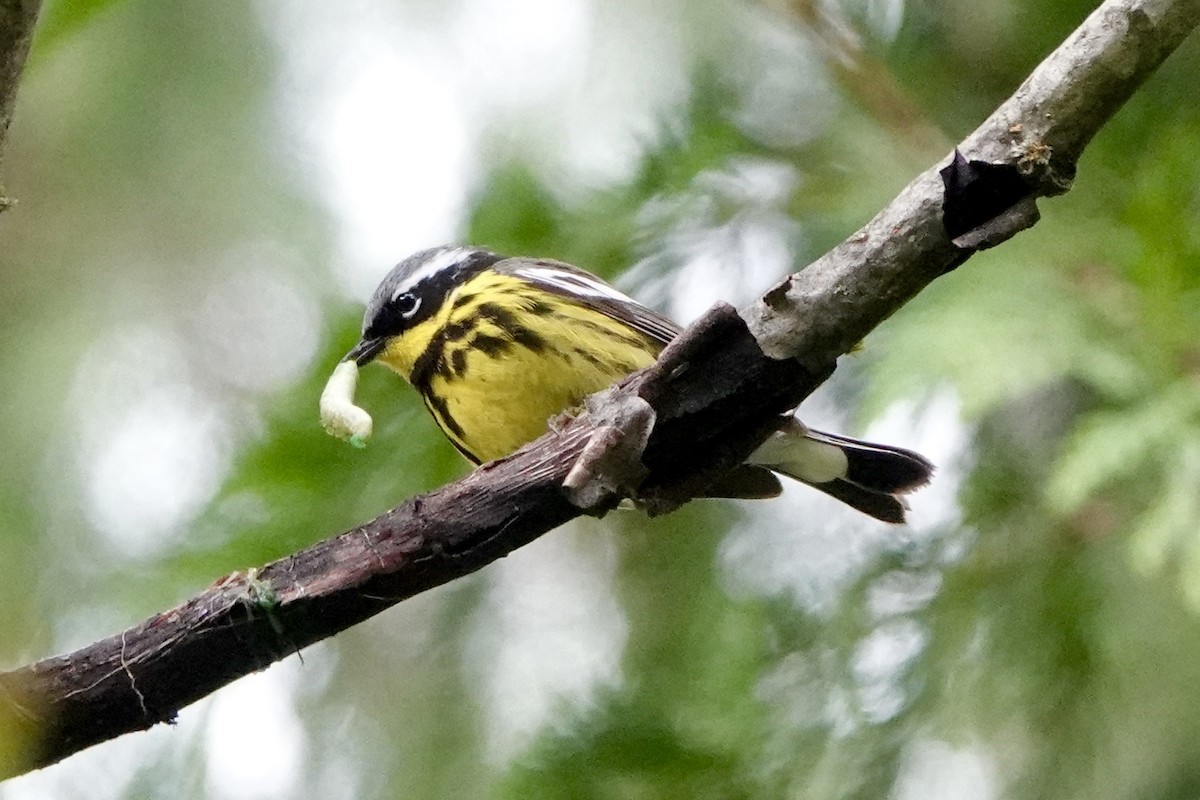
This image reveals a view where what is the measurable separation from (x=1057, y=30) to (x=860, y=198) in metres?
0.47

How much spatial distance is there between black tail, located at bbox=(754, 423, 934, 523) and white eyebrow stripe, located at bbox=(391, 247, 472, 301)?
2.61ft

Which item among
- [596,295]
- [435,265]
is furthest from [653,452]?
[435,265]

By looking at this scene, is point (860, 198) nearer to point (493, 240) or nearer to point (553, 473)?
point (493, 240)

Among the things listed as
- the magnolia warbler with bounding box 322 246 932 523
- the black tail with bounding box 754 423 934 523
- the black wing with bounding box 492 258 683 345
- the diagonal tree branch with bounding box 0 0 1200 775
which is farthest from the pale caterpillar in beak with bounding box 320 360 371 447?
the black tail with bounding box 754 423 934 523

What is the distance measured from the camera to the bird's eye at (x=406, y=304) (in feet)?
9.41

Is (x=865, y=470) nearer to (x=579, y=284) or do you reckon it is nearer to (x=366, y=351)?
(x=579, y=284)

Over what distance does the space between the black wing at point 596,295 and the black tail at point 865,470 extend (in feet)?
0.98

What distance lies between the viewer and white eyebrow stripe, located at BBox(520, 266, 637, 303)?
8.74ft

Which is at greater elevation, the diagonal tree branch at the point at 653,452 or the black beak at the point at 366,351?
the black beak at the point at 366,351

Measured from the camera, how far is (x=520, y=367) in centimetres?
253

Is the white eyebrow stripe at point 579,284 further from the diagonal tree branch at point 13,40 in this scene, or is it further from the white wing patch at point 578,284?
the diagonal tree branch at point 13,40

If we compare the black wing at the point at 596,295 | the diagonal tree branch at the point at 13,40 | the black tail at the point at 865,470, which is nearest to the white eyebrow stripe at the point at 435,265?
the black wing at the point at 596,295

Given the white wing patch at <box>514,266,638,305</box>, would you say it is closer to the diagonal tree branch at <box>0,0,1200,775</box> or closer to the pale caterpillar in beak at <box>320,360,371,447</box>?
the pale caterpillar in beak at <box>320,360,371,447</box>

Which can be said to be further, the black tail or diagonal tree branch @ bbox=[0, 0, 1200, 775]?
the black tail
